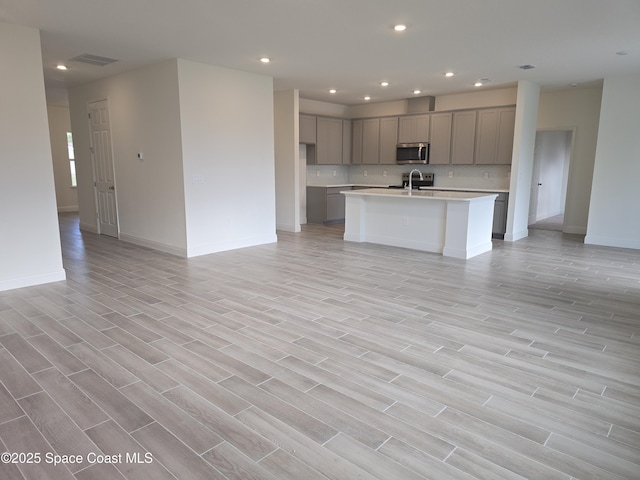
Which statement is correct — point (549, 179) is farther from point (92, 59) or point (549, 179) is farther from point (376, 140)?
point (92, 59)

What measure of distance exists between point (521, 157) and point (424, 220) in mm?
2518

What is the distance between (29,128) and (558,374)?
18.3 ft

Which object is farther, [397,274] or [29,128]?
[397,274]

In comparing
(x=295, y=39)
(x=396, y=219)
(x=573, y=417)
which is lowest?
(x=573, y=417)

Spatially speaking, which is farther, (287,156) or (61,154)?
(61,154)

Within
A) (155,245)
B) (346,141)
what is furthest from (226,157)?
(346,141)

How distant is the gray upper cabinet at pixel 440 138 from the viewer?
8805 mm

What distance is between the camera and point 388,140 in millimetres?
9766

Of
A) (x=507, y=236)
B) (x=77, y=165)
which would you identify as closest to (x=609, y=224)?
(x=507, y=236)


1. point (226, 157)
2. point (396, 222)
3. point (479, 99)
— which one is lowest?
point (396, 222)

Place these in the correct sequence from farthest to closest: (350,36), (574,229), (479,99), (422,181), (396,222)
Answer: (422,181) → (574,229) → (479,99) → (396,222) → (350,36)

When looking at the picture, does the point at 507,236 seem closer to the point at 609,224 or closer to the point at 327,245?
the point at 609,224

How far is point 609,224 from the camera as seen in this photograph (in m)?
7.25

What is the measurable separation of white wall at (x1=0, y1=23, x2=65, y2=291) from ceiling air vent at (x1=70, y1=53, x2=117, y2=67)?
3.88ft
